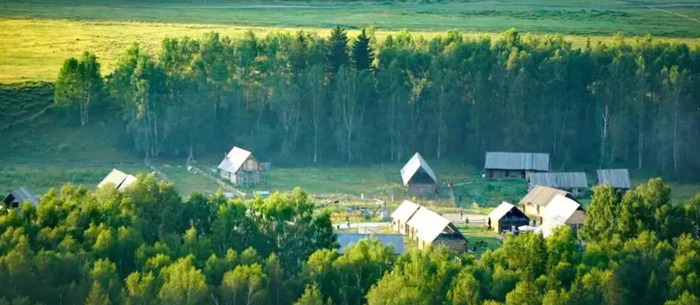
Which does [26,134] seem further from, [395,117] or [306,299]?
[306,299]

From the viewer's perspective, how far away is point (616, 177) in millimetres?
69188

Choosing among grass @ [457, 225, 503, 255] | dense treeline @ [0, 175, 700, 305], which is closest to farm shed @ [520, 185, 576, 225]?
grass @ [457, 225, 503, 255]

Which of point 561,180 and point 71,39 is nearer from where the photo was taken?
point 561,180

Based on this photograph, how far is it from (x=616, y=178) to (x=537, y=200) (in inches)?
258

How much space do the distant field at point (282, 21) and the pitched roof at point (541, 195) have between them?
28386mm

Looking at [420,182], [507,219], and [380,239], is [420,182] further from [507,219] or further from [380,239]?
[380,239]

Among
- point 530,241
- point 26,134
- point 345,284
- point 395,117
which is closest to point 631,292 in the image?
point 530,241

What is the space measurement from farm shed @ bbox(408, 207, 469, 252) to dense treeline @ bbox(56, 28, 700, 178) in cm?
1597

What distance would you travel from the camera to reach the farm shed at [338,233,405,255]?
182 ft

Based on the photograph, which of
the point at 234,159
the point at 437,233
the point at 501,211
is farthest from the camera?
the point at 234,159

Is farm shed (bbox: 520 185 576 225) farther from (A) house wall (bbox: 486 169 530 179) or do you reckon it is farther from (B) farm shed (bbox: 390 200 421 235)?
(A) house wall (bbox: 486 169 530 179)

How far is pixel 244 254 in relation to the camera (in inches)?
1918

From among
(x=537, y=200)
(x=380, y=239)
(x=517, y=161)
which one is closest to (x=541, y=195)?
(x=537, y=200)

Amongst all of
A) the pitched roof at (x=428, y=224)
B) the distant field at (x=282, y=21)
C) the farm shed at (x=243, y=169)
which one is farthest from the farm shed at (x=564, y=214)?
the distant field at (x=282, y=21)
